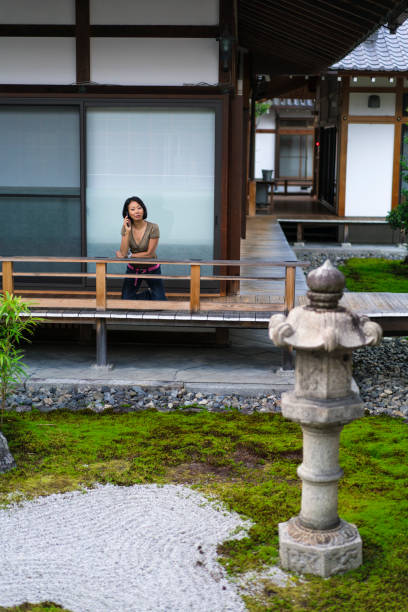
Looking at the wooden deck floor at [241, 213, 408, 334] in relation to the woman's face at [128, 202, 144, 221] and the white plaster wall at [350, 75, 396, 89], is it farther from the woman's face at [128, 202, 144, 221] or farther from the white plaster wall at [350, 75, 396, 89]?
the white plaster wall at [350, 75, 396, 89]

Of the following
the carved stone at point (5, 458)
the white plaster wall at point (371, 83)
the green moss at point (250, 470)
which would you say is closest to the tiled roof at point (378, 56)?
the white plaster wall at point (371, 83)

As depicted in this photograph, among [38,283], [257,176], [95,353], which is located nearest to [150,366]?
[95,353]

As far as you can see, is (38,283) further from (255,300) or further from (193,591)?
(193,591)

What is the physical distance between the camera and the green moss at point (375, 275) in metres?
13.2

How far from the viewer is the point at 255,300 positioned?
8305mm

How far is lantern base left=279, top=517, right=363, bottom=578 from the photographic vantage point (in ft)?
13.3

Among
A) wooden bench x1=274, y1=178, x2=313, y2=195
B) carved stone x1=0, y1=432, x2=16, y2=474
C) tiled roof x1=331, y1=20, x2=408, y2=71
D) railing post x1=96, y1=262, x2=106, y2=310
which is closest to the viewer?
carved stone x1=0, y1=432, x2=16, y2=474

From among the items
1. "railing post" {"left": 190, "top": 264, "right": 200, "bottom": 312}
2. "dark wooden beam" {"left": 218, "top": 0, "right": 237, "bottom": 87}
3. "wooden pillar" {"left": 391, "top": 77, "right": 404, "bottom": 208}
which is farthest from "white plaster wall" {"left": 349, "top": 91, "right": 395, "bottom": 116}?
"railing post" {"left": 190, "top": 264, "right": 200, "bottom": 312}

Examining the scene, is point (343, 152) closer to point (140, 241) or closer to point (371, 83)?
point (371, 83)

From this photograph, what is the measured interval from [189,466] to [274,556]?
1.45 metres

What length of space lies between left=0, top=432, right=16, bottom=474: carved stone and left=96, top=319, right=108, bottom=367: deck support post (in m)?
2.44

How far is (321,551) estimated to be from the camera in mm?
4027

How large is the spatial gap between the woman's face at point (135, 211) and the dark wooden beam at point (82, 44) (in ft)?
5.07

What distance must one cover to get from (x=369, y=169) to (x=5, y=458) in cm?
1459
